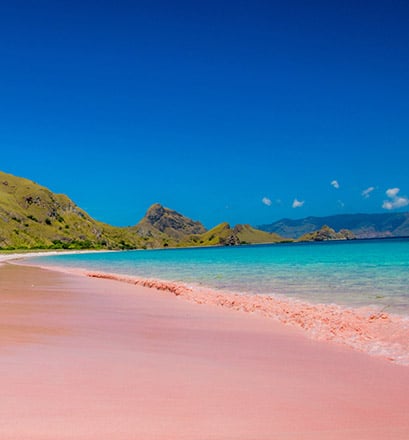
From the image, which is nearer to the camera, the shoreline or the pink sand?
the pink sand

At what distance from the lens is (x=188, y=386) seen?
534cm

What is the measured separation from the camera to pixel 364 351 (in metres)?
8.02

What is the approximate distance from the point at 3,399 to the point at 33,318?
21.5ft

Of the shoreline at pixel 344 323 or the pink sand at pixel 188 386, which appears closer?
the pink sand at pixel 188 386

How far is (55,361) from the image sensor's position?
20.6ft

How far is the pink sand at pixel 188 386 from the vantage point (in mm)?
4047

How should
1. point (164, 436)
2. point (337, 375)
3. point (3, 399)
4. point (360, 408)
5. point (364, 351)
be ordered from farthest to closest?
1. point (364, 351)
2. point (337, 375)
3. point (360, 408)
4. point (3, 399)
5. point (164, 436)

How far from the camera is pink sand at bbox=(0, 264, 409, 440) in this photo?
4.05 m

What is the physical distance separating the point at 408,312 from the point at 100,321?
8.41 metres

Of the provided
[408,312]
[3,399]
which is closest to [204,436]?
[3,399]

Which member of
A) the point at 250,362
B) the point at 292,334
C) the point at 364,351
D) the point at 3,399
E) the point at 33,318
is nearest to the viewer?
the point at 3,399

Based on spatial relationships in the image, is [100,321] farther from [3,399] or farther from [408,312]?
[408,312]

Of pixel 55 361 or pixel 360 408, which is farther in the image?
pixel 55 361

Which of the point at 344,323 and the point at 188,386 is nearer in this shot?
the point at 188,386
